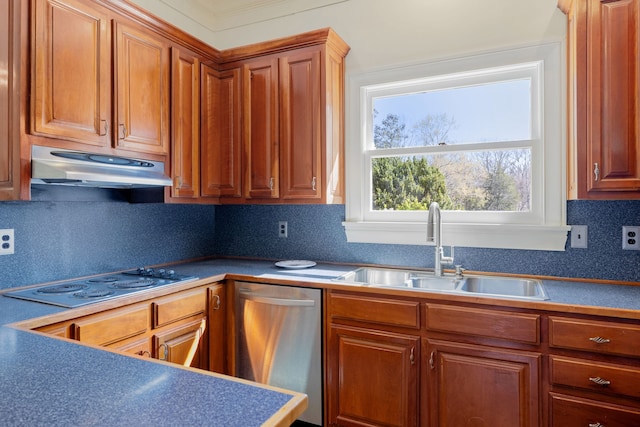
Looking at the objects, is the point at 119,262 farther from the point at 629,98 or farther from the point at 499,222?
the point at 629,98

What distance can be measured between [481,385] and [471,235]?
89 centimetres

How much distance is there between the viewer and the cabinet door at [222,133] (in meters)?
2.74

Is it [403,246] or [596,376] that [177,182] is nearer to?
[403,246]

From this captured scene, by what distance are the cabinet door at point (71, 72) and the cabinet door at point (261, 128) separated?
0.89m

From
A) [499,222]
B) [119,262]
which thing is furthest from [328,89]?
[119,262]

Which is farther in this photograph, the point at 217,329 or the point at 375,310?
the point at 217,329

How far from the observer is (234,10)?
10.5 feet

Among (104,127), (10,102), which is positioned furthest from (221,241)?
(10,102)

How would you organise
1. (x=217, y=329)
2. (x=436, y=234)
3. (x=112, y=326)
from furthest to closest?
(x=217, y=329), (x=436, y=234), (x=112, y=326)

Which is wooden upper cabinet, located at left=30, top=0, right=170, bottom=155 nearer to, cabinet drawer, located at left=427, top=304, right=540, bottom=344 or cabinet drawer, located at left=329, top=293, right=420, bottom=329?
cabinet drawer, located at left=329, top=293, right=420, bottom=329

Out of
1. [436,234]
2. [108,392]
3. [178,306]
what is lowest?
[178,306]

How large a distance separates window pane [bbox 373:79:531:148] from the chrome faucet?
0.54 meters

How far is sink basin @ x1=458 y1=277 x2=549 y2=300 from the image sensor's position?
86.9 inches

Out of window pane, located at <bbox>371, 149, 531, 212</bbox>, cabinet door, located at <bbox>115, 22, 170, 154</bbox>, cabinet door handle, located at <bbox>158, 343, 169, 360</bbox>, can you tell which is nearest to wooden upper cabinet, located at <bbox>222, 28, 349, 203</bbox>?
window pane, located at <bbox>371, 149, 531, 212</bbox>
